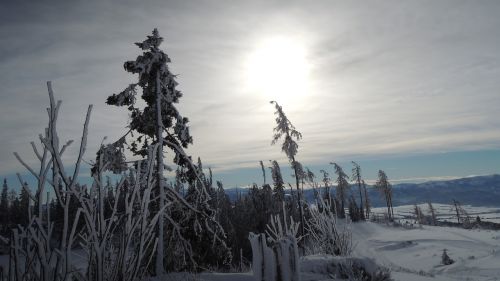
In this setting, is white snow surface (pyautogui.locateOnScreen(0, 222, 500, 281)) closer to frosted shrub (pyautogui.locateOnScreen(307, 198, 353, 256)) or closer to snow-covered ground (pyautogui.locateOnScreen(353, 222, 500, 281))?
snow-covered ground (pyautogui.locateOnScreen(353, 222, 500, 281))

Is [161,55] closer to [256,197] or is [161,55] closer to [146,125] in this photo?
[146,125]

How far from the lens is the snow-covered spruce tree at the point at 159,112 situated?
35.5ft

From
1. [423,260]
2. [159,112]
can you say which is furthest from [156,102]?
[423,260]

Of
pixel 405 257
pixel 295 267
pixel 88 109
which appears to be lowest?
pixel 405 257

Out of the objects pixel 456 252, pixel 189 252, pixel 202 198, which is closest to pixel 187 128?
pixel 202 198

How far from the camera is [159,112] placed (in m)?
11.0

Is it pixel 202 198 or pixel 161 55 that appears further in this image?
pixel 202 198

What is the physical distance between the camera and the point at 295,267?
5.15 meters

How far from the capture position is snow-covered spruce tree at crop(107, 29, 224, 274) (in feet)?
35.5

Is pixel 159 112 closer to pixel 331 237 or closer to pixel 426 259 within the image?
pixel 331 237

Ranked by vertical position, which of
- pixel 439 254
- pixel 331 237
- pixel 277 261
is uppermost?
pixel 277 261

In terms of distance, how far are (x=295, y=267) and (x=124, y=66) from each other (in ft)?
28.1

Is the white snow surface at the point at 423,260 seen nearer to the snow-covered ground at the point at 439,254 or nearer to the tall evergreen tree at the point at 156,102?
the snow-covered ground at the point at 439,254

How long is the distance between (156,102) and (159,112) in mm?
389
